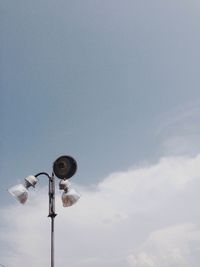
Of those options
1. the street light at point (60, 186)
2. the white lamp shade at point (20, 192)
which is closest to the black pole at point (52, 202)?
the street light at point (60, 186)

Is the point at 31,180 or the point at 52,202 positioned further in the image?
the point at 52,202

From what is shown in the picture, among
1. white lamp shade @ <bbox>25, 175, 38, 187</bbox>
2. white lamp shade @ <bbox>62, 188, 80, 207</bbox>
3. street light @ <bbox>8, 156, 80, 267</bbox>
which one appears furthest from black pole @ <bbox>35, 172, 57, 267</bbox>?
white lamp shade @ <bbox>62, 188, 80, 207</bbox>

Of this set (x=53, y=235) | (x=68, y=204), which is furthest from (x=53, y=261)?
(x=68, y=204)

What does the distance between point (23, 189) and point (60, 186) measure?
920 mm

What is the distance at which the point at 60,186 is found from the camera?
10.5m

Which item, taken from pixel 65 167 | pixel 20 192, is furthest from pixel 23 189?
pixel 65 167

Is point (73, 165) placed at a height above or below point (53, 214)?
above

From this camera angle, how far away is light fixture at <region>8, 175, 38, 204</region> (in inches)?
396

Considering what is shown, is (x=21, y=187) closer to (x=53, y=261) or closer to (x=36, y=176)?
(x=36, y=176)

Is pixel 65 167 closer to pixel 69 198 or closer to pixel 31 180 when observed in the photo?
pixel 69 198

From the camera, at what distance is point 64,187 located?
1048 cm

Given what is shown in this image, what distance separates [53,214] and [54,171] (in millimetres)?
1071

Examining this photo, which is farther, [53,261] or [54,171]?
[54,171]

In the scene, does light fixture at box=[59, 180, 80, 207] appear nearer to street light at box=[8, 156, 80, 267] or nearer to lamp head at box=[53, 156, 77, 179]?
Result: street light at box=[8, 156, 80, 267]
